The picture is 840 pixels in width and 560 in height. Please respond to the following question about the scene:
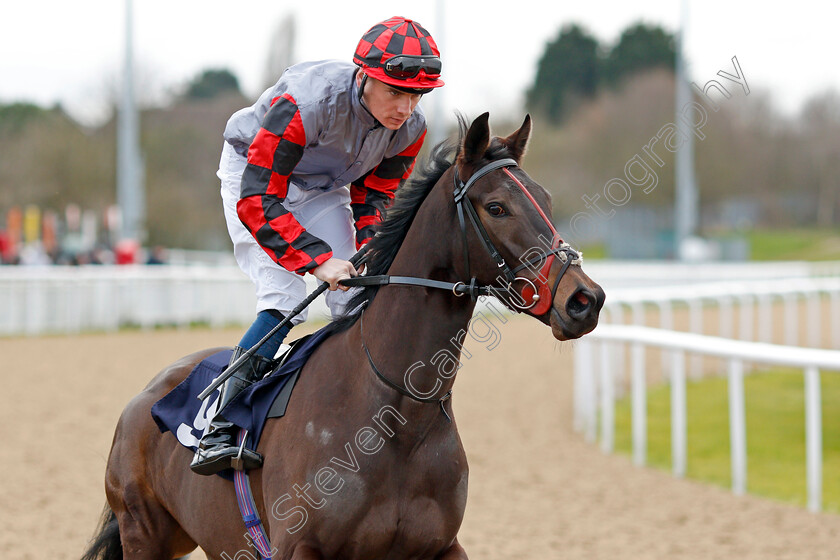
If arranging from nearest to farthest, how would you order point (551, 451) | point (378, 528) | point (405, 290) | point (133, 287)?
point (378, 528)
point (405, 290)
point (551, 451)
point (133, 287)

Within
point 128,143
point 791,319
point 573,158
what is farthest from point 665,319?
point 573,158

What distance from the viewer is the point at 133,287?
14.6 meters

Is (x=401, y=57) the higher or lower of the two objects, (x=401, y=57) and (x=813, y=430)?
the higher

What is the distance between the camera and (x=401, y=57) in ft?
8.41

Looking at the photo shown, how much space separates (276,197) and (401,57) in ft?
1.80

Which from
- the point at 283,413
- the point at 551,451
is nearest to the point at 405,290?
the point at 283,413

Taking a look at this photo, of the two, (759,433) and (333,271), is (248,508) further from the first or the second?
(759,433)

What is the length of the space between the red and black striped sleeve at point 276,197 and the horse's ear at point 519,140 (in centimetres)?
60

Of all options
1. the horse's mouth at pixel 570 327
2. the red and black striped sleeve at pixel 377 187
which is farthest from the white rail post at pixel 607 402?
the horse's mouth at pixel 570 327

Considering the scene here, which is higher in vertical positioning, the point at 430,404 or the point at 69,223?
the point at 69,223

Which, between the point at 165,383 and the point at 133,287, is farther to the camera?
the point at 133,287

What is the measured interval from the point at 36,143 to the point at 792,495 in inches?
909

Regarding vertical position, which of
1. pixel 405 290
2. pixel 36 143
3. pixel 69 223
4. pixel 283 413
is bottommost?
pixel 283 413

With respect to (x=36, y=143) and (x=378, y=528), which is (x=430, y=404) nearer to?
(x=378, y=528)
